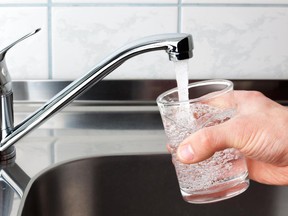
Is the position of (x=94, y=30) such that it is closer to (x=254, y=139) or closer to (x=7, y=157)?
(x=7, y=157)

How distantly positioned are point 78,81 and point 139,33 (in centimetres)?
31

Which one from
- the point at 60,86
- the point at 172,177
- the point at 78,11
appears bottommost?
the point at 172,177

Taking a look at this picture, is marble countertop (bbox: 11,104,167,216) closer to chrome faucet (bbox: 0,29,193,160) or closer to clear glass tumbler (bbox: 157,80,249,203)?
chrome faucet (bbox: 0,29,193,160)

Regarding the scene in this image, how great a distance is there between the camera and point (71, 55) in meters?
0.98

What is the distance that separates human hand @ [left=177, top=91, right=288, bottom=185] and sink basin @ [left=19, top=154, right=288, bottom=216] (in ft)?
0.40

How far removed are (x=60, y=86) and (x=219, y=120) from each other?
17.7 inches

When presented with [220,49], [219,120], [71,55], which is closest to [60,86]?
[71,55]

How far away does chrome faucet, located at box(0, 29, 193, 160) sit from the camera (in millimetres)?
612

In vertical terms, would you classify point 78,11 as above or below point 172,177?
above

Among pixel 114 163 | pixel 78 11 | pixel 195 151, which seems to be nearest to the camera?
pixel 195 151

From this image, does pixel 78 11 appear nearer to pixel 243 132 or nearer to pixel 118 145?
pixel 118 145

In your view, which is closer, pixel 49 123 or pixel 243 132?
pixel 243 132

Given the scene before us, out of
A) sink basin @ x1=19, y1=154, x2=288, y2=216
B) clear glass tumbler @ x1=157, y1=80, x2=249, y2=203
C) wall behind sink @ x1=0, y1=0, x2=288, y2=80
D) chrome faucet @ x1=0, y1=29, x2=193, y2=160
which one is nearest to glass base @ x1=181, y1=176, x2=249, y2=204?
clear glass tumbler @ x1=157, y1=80, x2=249, y2=203

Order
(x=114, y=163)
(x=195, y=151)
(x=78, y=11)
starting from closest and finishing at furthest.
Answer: (x=195, y=151) → (x=114, y=163) → (x=78, y=11)
